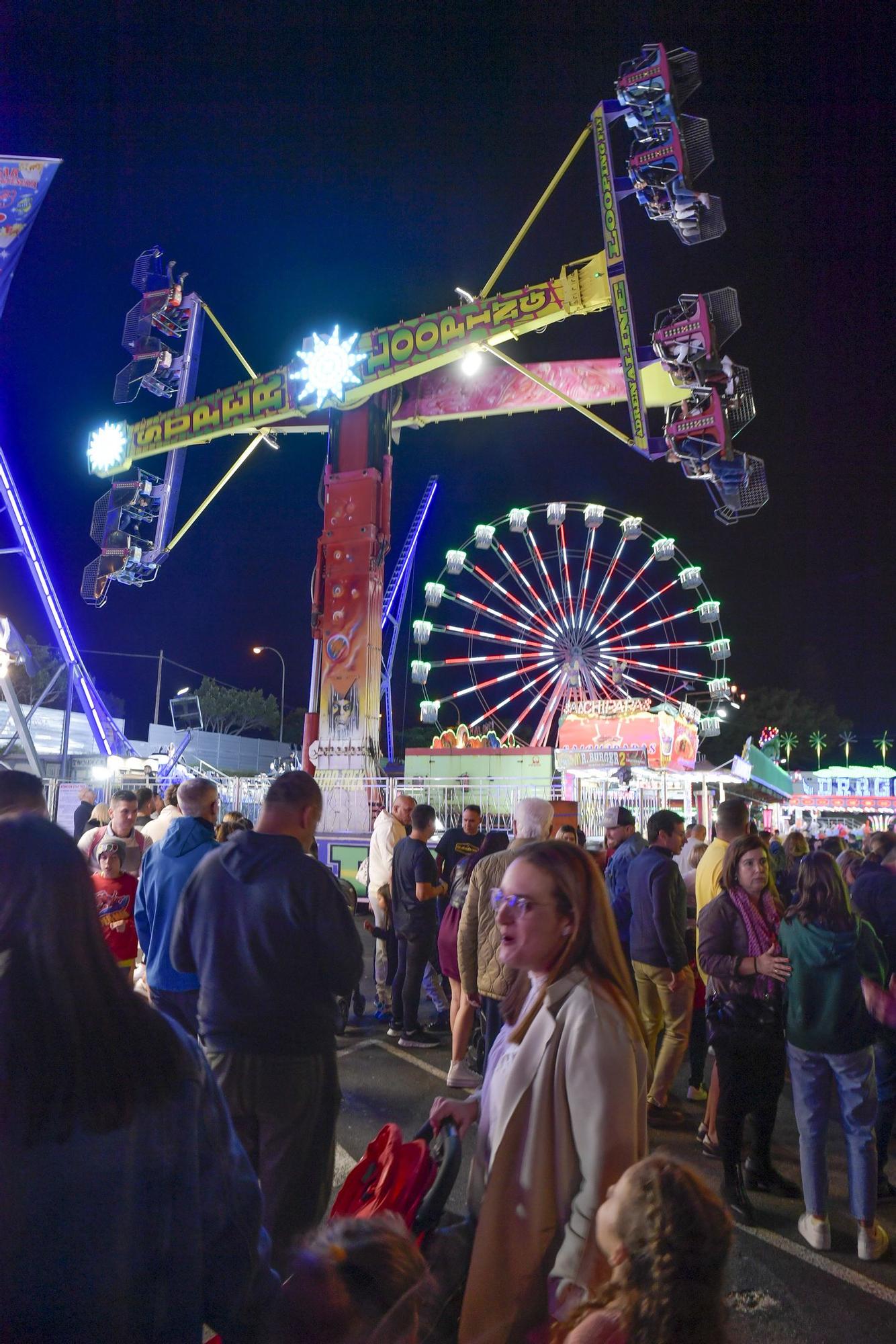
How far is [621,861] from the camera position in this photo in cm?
690

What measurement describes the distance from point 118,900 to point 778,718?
64864 millimetres

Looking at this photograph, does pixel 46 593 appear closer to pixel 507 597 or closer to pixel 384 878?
pixel 384 878

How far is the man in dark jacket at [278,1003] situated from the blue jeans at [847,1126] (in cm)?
242

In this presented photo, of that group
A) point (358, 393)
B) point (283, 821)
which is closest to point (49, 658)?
point (358, 393)

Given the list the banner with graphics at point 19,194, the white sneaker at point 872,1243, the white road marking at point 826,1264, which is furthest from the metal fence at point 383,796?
the banner with graphics at point 19,194

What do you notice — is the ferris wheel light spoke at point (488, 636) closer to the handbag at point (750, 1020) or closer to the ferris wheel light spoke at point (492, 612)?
the ferris wheel light spoke at point (492, 612)

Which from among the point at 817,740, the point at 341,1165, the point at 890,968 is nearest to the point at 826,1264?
the point at 890,968

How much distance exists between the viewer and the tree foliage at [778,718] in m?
61.2

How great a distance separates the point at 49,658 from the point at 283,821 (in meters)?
51.5

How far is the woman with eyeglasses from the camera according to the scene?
6.03 ft

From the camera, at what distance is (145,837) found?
21.9ft

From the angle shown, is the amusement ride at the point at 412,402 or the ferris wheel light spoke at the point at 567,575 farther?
the ferris wheel light spoke at the point at 567,575

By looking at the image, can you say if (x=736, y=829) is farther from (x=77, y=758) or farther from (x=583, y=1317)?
(x=77, y=758)

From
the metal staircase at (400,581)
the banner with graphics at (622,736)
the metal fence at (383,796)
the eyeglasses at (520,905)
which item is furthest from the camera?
the metal staircase at (400,581)
